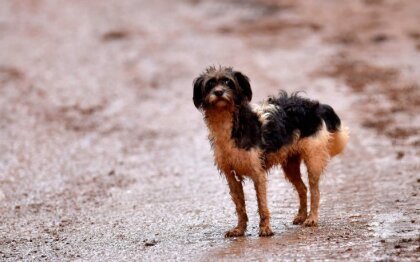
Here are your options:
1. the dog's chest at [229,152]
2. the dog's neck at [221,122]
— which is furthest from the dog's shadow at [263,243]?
the dog's neck at [221,122]

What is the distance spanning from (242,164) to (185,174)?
481 centimetres

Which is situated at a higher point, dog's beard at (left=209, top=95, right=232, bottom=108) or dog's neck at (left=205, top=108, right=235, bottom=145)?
dog's beard at (left=209, top=95, right=232, bottom=108)

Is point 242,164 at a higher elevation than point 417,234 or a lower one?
higher

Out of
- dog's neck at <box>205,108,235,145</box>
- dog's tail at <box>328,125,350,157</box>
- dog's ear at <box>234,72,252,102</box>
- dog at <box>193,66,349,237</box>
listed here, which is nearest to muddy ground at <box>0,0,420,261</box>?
dog at <box>193,66,349,237</box>

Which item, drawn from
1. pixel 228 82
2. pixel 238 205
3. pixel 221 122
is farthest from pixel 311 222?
pixel 228 82

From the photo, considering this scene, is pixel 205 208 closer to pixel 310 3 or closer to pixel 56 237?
pixel 56 237

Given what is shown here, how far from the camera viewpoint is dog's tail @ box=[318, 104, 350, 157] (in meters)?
9.52

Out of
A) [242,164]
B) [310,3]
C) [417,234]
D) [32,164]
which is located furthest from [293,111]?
[310,3]

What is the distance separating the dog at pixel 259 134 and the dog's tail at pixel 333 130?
0.04 feet

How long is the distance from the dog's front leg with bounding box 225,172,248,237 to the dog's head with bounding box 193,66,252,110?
33.5 inches

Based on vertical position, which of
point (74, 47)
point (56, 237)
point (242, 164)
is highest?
point (74, 47)

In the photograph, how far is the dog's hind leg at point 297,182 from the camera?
30.9 ft

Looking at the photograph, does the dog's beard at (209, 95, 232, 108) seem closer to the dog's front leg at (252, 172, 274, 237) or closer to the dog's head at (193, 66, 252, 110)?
the dog's head at (193, 66, 252, 110)

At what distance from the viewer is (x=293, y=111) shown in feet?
30.1
